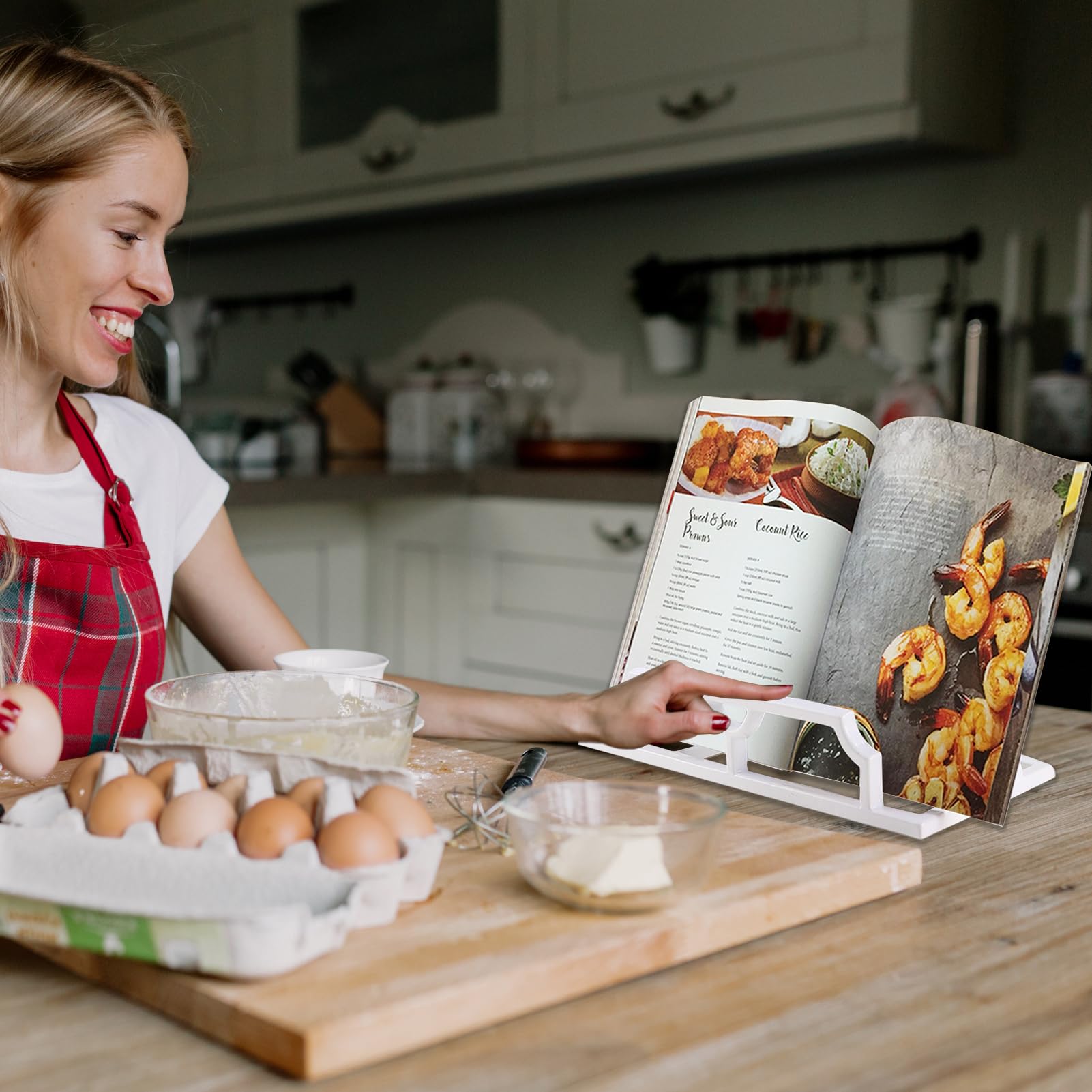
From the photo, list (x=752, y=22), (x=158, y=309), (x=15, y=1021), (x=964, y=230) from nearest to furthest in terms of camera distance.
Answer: (x=15, y=1021) → (x=752, y=22) → (x=964, y=230) → (x=158, y=309)

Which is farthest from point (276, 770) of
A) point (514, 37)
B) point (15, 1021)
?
point (514, 37)

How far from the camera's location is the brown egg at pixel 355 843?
565mm

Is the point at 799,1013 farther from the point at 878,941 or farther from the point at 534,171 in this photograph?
the point at 534,171

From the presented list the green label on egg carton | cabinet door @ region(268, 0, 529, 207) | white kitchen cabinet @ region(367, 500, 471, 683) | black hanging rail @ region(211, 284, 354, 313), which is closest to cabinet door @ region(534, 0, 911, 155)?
cabinet door @ region(268, 0, 529, 207)

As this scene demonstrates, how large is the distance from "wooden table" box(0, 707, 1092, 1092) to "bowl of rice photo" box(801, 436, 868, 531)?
0.32 metres

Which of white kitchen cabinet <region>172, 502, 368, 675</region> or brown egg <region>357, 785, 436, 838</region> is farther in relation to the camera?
white kitchen cabinet <region>172, 502, 368, 675</region>

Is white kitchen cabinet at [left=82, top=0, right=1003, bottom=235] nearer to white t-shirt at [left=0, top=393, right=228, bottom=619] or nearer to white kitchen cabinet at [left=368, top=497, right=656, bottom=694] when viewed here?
white kitchen cabinet at [left=368, top=497, right=656, bottom=694]

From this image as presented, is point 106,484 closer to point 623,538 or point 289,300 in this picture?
point 623,538

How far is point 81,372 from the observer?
120 centimetres

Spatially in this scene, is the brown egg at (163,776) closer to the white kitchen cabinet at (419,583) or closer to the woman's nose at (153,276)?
the woman's nose at (153,276)

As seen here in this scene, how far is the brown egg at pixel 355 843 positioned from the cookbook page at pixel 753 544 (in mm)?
411

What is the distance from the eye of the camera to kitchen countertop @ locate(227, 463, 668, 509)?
2438mm

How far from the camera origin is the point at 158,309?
143 inches

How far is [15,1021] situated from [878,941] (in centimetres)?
39
